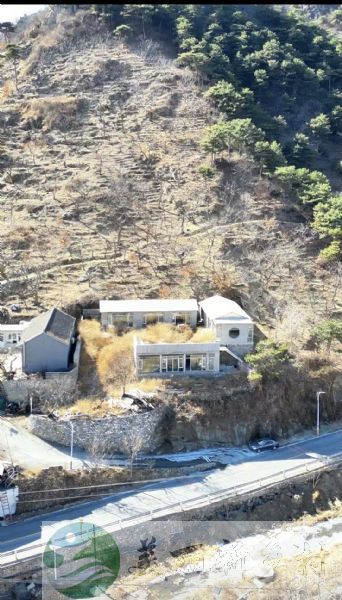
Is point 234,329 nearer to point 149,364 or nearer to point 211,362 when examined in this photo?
point 211,362

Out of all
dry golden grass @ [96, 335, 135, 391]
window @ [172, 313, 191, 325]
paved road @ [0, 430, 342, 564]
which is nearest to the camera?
paved road @ [0, 430, 342, 564]

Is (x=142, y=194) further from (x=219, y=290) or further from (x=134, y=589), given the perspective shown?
(x=134, y=589)

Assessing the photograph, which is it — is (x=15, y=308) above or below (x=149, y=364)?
above

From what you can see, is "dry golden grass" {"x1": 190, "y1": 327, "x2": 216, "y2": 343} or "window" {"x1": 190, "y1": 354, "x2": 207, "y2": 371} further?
"dry golden grass" {"x1": 190, "y1": 327, "x2": 216, "y2": 343}

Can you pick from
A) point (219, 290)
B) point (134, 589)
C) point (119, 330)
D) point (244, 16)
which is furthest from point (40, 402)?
point (244, 16)

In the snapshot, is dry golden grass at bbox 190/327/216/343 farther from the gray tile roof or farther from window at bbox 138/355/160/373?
the gray tile roof

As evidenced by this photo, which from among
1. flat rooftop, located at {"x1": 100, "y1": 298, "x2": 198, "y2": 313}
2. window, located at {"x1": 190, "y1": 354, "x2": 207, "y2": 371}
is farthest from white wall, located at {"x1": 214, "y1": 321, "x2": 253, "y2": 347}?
flat rooftop, located at {"x1": 100, "y1": 298, "x2": 198, "y2": 313}

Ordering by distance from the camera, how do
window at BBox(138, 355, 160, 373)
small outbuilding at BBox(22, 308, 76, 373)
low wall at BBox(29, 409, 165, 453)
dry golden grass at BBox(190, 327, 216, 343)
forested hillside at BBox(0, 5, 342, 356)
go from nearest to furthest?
low wall at BBox(29, 409, 165, 453), small outbuilding at BBox(22, 308, 76, 373), window at BBox(138, 355, 160, 373), dry golden grass at BBox(190, 327, 216, 343), forested hillside at BBox(0, 5, 342, 356)

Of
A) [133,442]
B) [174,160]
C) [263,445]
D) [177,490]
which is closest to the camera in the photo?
[177,490]

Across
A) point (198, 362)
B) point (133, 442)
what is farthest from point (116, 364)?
point (133, 442)
